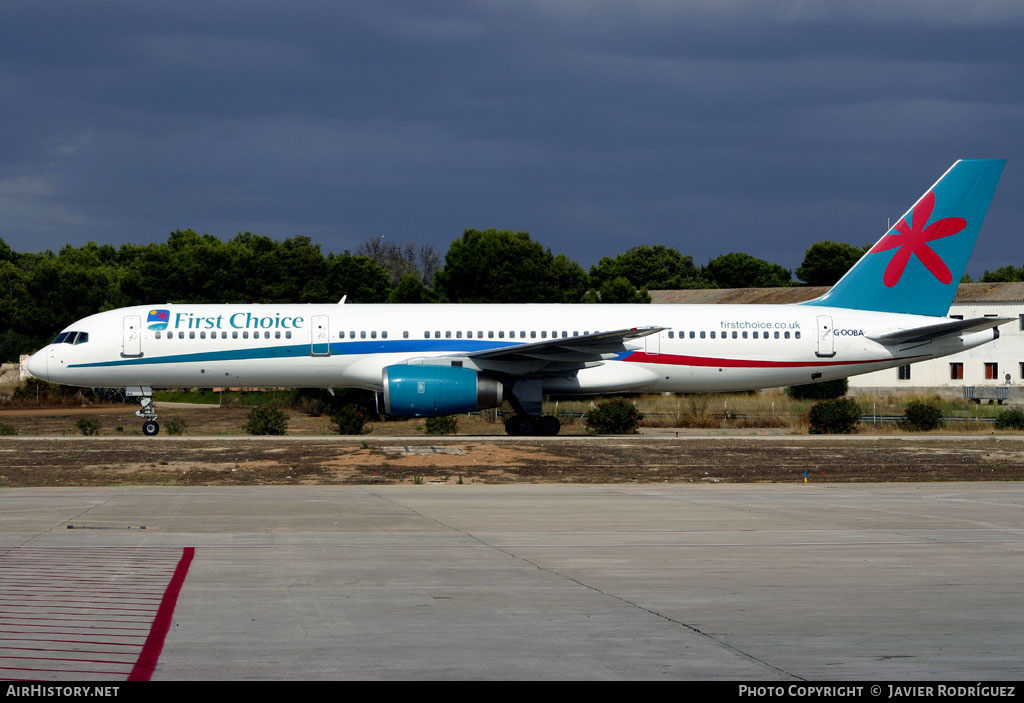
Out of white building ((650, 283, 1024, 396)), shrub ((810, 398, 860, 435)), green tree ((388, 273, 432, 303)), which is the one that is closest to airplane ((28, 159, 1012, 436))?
shrub ((810, 398, 860, 435))

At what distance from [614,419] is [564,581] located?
2445cm

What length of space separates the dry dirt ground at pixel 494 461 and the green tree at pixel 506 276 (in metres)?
47.3

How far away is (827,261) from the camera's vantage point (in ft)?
360

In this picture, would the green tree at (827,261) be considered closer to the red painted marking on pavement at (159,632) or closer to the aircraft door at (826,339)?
the aircraft door at (826,339)

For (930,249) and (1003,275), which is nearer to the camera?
(930,249)

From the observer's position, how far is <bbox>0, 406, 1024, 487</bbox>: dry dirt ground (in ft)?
69.3

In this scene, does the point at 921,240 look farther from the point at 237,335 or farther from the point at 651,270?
the point at 651,270

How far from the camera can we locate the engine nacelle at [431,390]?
2989 centimetres

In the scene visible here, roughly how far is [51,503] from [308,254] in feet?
208

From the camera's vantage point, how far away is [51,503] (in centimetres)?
1606

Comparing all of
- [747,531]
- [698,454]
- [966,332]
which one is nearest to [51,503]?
[747,531]

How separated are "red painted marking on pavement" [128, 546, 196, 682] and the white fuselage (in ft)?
70.7

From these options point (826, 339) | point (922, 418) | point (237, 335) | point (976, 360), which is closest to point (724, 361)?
point (826, 339)

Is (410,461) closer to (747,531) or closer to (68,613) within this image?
(747,531)
